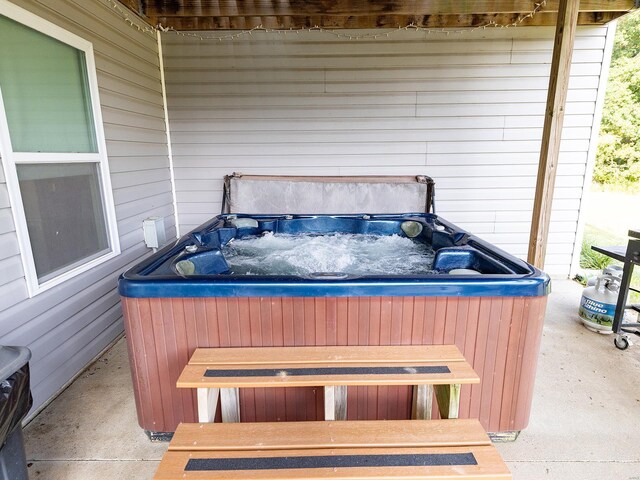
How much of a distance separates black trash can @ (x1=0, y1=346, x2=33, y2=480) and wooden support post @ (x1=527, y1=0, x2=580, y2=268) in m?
2.75

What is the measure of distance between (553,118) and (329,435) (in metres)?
2.30

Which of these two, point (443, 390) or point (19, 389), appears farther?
point (443, 390)

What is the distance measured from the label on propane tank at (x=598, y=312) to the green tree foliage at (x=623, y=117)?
8043 mm

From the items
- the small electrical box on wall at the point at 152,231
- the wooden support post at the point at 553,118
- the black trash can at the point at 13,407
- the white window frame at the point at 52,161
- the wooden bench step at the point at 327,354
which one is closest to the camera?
the black trash can at the point at 13,407

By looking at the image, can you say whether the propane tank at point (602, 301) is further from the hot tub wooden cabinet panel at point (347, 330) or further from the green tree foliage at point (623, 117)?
the green tree foliage at point (623, 117)

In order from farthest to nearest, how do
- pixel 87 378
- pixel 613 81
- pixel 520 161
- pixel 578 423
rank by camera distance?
pixel 613 81, pixel 520 161, pixel 87 378, pixel 578 423

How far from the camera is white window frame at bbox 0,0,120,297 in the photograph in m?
1.56

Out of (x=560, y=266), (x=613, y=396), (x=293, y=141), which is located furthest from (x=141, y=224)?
(x=560, y=266)

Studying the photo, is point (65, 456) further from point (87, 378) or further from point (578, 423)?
point (578, 423)

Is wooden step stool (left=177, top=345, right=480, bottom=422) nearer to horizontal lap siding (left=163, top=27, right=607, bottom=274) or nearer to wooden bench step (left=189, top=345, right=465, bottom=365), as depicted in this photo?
wooden bench step (left=189, top=345, right=465, bottom=365)

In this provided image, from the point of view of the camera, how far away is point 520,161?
3.42 m

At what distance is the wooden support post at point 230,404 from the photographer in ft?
4.54

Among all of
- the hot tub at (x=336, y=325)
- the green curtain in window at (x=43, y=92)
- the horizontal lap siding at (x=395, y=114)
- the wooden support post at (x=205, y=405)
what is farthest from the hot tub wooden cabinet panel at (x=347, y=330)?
the horizontal lap siding at (x=395, y=114)

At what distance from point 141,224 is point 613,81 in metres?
10.8
